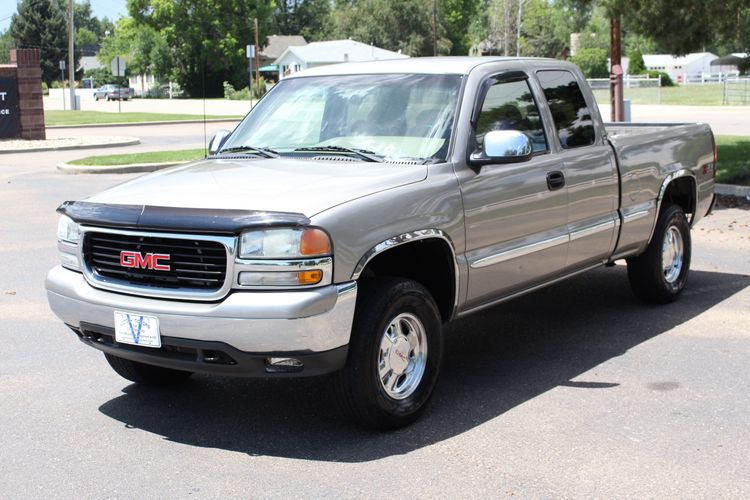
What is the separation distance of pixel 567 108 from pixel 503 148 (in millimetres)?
1453

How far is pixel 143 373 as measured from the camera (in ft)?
19.0

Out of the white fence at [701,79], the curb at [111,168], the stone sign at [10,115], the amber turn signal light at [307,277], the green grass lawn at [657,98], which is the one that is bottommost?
the amber turn signal light at [307,277]

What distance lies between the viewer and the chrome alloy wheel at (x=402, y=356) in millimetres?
5012

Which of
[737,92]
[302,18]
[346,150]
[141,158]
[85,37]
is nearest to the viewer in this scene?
[346,150]

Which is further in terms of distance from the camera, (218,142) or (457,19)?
(457,19)

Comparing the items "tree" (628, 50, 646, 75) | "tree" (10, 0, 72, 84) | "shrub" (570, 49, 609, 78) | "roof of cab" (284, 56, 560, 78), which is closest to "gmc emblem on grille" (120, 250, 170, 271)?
"roof of cab" (284, 56, 560, 78)

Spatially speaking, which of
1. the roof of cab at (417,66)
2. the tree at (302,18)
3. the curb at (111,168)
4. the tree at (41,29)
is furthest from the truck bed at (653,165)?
the tree at (302,18)

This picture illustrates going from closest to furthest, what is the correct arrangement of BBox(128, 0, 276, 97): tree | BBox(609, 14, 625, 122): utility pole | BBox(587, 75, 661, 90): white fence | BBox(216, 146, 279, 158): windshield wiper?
BBox(216, 146, 279, 158): windshield wiper → BBox(609, 14, 625, 122): utility pole → BBox(587, 75, 661, 90): white fence → BBox(128, 0, 276, 97): tree

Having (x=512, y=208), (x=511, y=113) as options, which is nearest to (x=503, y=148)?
(x=512, y=208)

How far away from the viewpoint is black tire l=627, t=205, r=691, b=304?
24.9 ft

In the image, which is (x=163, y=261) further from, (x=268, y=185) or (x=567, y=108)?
(x=567, y=108)

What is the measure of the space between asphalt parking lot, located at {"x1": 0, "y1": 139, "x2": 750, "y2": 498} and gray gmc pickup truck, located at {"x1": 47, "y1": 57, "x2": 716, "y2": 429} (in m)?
0.31

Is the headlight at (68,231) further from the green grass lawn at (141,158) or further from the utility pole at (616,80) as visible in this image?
the utility pole at (616,80)

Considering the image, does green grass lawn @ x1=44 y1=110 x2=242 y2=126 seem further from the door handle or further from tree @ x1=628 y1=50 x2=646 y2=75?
tree @ x1=628 y1=50 x2=646 y2=75
